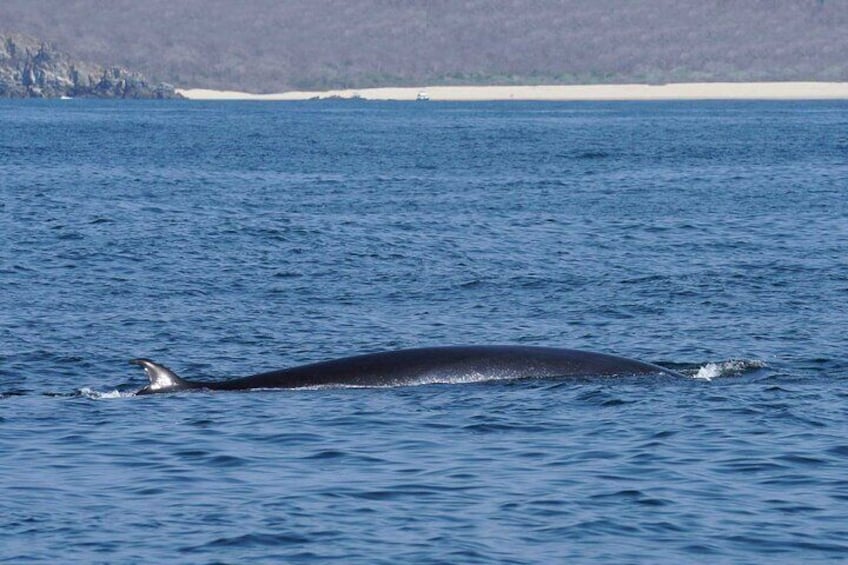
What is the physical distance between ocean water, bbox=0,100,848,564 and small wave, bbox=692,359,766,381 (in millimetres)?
52

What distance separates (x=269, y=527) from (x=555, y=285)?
16783 mm

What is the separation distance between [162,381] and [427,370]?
10.2 ft

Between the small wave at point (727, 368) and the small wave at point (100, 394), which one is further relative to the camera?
the small wave at point (727, 368)

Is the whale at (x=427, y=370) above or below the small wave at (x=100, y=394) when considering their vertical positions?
above

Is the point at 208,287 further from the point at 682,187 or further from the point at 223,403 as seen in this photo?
the point at 682,187

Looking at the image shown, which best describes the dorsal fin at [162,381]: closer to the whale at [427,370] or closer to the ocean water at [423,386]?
the whale at [427,370]

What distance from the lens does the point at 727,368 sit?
20484 millimetres

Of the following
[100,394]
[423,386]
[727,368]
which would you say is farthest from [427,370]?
[727,368]

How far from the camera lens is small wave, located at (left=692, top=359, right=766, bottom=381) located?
66.0 feet

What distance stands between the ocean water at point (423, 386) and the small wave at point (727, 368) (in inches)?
2.1

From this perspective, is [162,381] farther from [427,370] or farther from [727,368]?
[727,368]

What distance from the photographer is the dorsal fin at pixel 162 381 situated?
61.1ft

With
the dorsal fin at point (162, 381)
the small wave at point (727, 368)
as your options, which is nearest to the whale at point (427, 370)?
the dorsal fin at point (162, 381)

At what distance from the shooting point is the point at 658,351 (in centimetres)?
2245
